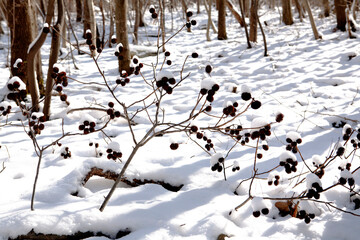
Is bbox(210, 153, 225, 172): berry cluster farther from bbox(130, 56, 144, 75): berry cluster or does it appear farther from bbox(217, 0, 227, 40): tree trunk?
bbox(217, 0, 227, 40): tree trunk

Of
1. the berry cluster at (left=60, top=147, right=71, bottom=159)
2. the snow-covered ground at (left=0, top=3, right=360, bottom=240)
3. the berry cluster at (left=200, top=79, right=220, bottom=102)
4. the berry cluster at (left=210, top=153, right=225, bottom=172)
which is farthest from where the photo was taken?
the berry cluster at (left=60, top=147, right=71, bottom=159)

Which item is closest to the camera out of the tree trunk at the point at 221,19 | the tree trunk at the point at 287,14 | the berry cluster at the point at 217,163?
the berry cluster at the point at 217,163

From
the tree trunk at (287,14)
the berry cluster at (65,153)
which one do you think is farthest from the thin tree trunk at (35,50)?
the tree trunk at (287,14)

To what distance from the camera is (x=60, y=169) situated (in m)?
2.23

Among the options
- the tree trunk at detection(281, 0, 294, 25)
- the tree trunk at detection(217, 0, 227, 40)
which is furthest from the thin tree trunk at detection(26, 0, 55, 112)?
the tree trunk at detection(281, 0, 294, 25)

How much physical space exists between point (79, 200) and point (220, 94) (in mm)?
2957

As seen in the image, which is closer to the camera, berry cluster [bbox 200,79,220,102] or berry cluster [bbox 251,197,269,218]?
berry cluster [bbox 200,79,220,102]

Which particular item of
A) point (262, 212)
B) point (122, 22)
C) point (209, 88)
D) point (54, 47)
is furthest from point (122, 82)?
point (122, 22)

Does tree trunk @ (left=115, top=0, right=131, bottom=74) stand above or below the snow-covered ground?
above

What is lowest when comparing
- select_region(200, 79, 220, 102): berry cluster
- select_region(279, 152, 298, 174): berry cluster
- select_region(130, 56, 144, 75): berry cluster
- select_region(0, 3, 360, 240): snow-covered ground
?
select_region(0, 3, 360, 240): snow-covered ground

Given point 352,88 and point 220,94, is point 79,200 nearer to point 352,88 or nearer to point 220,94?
point 220,94

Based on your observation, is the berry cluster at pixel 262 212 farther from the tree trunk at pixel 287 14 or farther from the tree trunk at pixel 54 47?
the tree trunk at pixel 287 14

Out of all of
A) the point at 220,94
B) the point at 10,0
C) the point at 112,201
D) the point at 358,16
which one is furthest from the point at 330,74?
the point at 358,16

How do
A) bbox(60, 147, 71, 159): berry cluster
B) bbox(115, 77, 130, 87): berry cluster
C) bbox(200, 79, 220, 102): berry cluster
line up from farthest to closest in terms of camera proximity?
bbox(60, 147, 71, 159): berry cluster
bbox(115, 77, 130, 87): berry cluster
bbox(200, 79, 220, 102): berry cluster
